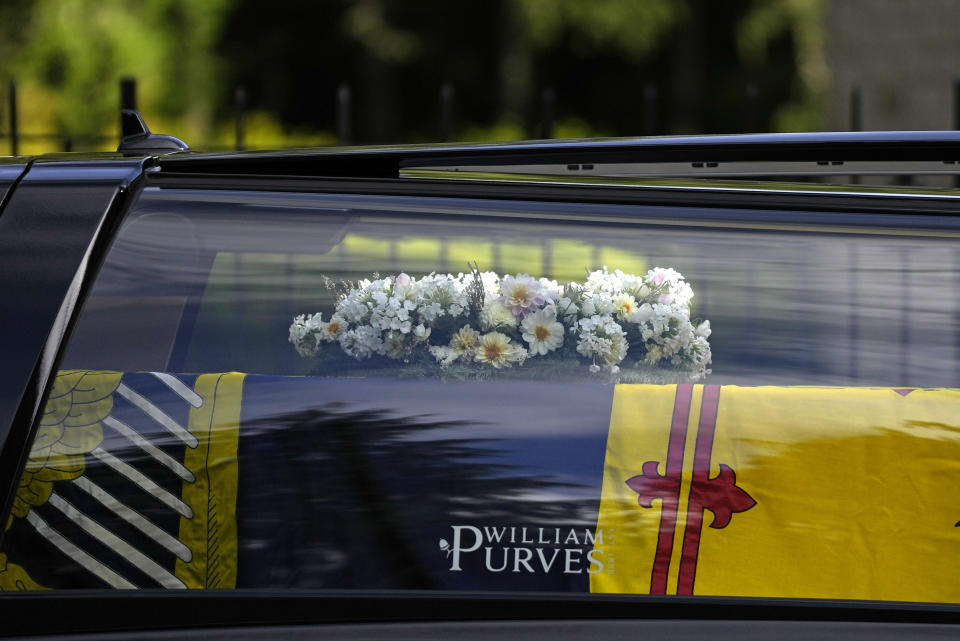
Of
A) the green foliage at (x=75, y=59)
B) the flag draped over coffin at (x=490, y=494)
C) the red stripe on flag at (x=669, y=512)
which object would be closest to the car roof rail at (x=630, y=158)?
the flag draped over coffin at (x=490, y=494)

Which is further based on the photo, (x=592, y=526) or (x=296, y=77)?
(x=296, y=77)

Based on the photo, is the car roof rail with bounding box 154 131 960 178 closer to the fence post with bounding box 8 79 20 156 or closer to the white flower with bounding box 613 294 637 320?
the white flower with bounding box 613 294 637 320

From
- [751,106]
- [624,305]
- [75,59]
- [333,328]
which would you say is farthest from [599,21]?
[333,328]

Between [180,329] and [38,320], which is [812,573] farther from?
[38,320]

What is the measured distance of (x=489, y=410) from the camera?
5.13ft

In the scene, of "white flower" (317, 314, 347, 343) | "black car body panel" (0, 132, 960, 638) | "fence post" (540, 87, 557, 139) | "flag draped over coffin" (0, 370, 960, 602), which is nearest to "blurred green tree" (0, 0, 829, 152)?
"fence post" (540, 87, 557, 139)

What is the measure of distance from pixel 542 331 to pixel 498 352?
8 cm

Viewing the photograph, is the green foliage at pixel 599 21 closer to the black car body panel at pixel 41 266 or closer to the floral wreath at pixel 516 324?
the floral wreath at pixel 516 324

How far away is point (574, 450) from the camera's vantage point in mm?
1537

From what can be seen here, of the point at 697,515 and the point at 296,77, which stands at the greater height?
the point at 296,77

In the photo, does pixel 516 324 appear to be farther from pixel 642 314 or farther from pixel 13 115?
pixel 13 115

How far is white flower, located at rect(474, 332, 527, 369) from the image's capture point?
1612 millimetres

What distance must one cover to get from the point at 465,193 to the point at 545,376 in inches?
11.3

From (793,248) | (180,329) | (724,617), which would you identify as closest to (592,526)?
(724,617)
